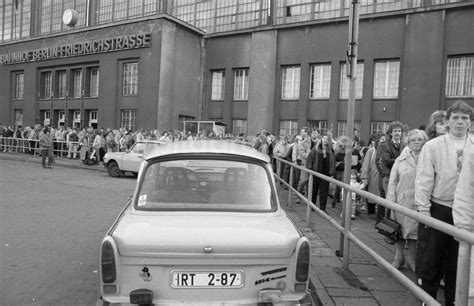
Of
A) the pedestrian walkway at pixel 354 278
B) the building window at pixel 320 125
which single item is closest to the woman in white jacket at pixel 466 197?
the pedestrian walkway at pixel 354 278

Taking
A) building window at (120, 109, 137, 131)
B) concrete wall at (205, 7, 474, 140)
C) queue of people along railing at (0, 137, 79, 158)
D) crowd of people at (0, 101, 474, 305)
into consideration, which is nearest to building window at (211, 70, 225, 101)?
concrete wall at (205, 7, 474, 140)

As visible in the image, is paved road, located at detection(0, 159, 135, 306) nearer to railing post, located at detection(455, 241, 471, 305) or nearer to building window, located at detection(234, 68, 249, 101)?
railing post, located at detection(455, 241, 471, 305)

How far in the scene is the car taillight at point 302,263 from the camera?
117 inches

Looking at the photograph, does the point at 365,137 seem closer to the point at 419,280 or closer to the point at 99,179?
the point at 99,179

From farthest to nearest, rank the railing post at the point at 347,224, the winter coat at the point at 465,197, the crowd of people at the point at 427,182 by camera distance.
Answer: the railing post at the point at 347,224 < the crowd of people at the point at 427,182 < the winter coat at the point at 465,197

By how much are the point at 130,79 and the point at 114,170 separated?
1414 centimetres

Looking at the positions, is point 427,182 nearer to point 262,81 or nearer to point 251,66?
point 262,81

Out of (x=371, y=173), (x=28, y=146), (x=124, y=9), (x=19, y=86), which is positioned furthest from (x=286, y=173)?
Answer: (x=19, y=86)

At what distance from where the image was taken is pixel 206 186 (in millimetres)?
3598

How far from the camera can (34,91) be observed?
107 ft

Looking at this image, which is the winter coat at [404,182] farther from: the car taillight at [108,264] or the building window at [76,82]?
the building window at [76,82]

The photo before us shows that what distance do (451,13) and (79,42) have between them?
83.7 ft

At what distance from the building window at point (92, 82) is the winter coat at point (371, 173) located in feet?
84.6

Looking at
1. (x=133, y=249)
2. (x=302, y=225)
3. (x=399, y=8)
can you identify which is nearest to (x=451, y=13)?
(x=399, y=8)
